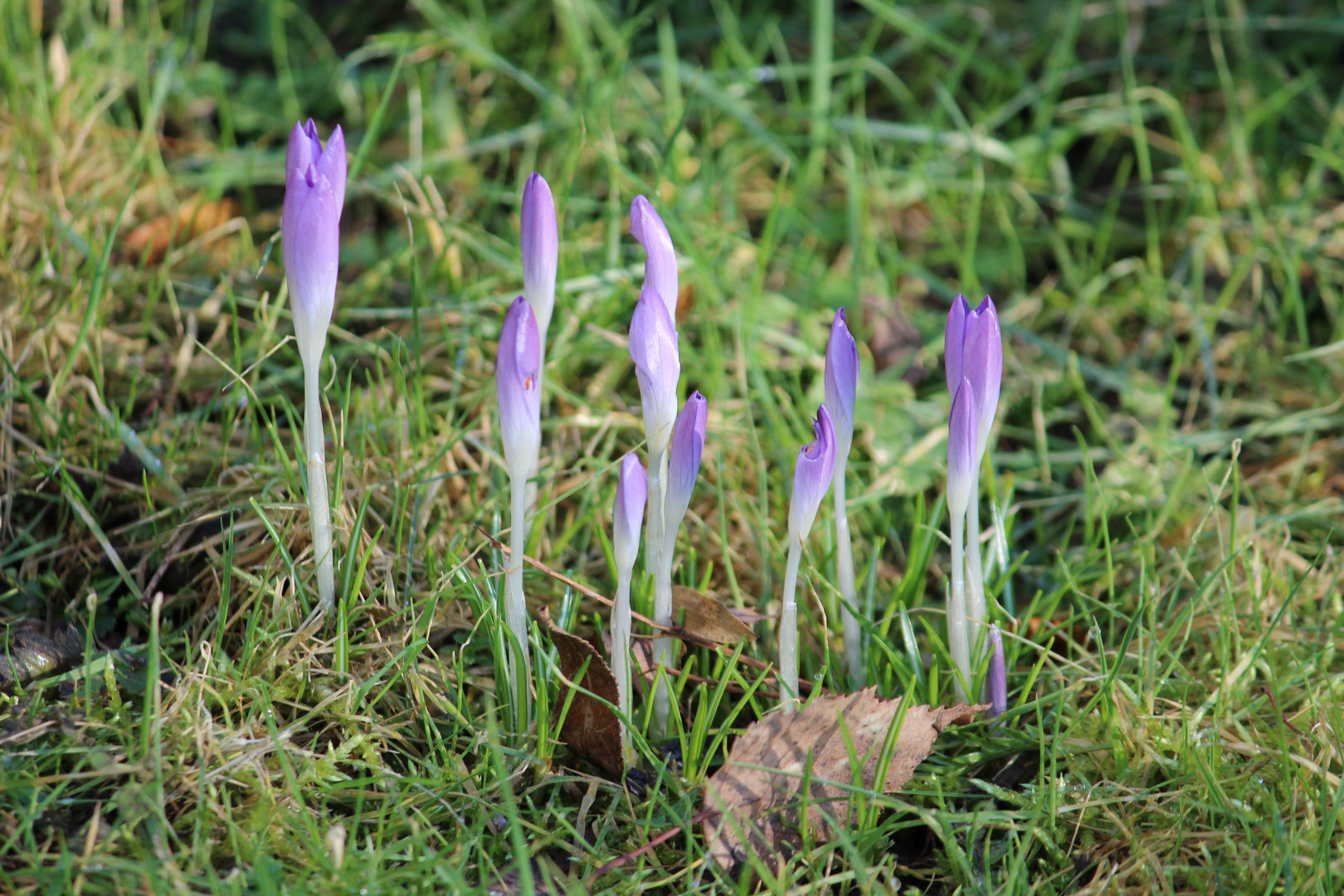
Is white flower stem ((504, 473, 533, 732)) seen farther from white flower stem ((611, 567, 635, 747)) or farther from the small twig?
the small twig

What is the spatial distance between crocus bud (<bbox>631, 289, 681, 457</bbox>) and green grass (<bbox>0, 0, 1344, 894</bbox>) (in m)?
0.39

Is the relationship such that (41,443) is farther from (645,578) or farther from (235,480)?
(645,578)

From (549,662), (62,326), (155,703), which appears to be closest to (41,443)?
(62,326)

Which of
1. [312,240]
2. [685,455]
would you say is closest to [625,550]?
[685,455]

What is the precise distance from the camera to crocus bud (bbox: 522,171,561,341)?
1.62 m

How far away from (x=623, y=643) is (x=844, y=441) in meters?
0.52

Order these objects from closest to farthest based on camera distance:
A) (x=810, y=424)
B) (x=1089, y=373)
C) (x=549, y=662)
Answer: (x=549, y=662)
(x=810, y=424)
(x=1089, y=373)

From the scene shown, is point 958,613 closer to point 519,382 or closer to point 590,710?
point 590,710

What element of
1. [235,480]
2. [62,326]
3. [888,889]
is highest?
[62,326]

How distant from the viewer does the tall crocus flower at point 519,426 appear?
1545 mm

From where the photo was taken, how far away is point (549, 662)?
67.7 inches

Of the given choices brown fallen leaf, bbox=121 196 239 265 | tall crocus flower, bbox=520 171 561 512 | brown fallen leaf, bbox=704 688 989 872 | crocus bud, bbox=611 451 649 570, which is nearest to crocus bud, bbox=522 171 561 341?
tall crocus flower, bbox=520 171 561 512

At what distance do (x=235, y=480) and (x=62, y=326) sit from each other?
638mm

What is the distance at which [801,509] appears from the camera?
1.74 metres
